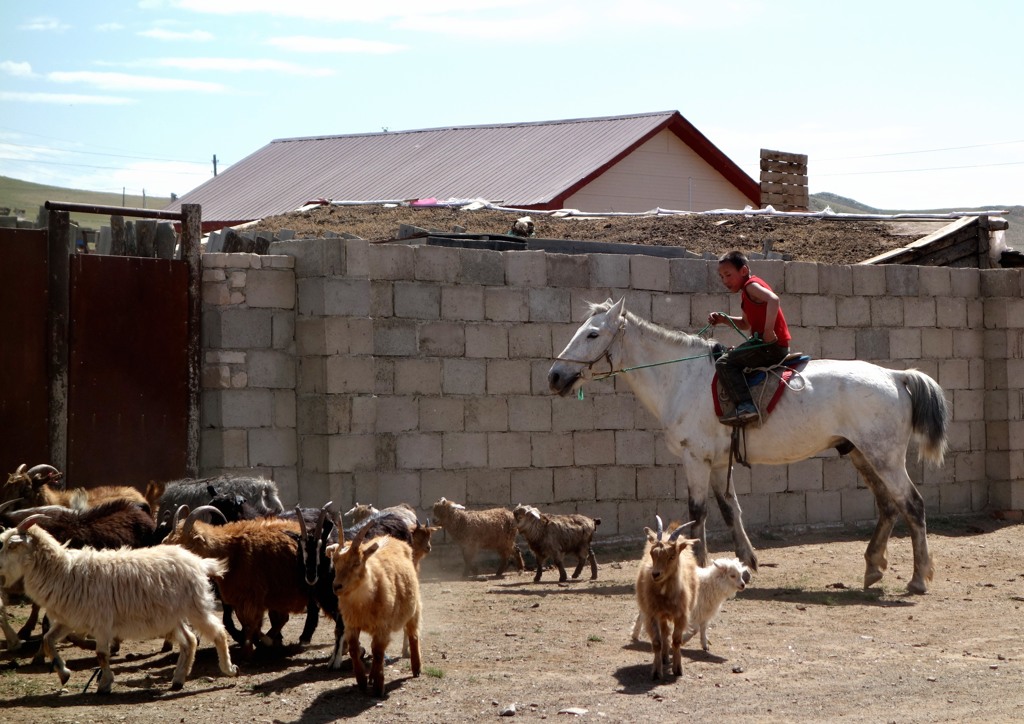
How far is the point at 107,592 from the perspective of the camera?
7.25m

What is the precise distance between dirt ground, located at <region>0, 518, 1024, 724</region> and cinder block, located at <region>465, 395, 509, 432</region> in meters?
1.75

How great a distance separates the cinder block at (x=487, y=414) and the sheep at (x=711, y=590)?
4219 millimetres

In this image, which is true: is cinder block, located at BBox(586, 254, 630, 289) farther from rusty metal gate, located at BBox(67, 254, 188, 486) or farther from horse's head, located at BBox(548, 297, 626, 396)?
rusty metal gate, located at BBox(67, 254, 188, 486)

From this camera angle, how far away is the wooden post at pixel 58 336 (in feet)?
33.8

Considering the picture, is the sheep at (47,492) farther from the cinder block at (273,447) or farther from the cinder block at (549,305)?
the cinder block at (549,305)

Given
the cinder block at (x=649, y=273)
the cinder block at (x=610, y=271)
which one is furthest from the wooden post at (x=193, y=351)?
the cinder block at (x=649, y=273)

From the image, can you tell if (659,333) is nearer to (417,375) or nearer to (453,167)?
(417,375)

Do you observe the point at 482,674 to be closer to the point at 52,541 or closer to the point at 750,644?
the point at 750,644

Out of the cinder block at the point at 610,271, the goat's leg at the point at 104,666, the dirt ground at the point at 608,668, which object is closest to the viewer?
the dirt ground at the point at 608,668

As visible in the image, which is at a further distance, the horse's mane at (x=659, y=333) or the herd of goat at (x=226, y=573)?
the horse's mane at (x=659, y=333)

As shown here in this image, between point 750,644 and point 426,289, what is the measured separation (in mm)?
4970

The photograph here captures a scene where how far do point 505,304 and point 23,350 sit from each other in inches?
183

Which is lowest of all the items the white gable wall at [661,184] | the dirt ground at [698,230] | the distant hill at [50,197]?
the dirt ground at [698,230]

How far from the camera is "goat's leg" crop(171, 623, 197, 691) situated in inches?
288
